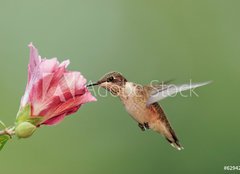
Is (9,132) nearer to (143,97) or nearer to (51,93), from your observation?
(51,93)

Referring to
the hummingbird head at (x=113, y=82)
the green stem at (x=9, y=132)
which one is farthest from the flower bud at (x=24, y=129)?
the hummingbird head at (x=113, y=82)

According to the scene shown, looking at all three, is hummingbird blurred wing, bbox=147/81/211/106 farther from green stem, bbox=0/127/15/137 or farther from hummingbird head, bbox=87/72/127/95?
green stem, bbox=0/127/15/137

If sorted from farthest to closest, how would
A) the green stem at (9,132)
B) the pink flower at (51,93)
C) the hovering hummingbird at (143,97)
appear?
the hovering hummingbird at (143,97), the pink flower at (51,93), the green stem at (9,132)

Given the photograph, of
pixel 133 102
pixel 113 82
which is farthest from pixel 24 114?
pixel 133 102

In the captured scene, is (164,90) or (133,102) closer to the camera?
(164,90)

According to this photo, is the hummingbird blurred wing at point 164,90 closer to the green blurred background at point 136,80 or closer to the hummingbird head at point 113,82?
the hummingbird head at point 113,82

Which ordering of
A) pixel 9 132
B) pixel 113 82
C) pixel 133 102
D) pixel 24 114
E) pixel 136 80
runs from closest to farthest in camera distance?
pixel 9 132
pixel 24 114
pixel 113 82
pixel 133 102
pixel 136 80

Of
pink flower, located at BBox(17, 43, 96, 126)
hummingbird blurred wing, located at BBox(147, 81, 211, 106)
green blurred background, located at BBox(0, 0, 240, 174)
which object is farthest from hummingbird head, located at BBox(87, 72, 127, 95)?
green blurred background, located at BBox(0, 0, 240, 174)
